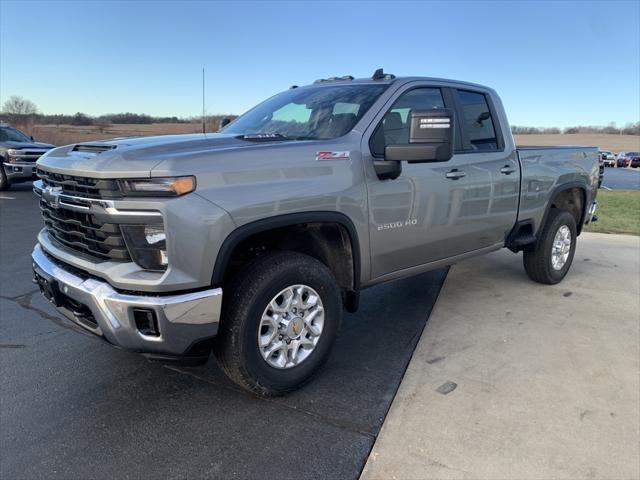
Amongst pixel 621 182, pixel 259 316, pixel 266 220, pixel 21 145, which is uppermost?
pixel 266 220

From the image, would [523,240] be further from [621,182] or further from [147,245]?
[621,182]

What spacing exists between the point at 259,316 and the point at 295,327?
12.4 inches

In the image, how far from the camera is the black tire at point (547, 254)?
5355 mm

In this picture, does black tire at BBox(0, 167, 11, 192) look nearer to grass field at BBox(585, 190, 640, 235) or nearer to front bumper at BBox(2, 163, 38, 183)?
front bumper at BBox(2, 163, 38, 183)

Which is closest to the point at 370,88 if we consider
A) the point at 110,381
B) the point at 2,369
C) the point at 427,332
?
the point at 427,332

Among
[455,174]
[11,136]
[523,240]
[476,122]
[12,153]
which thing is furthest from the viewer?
[11,136]

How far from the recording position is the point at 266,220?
2.76 m

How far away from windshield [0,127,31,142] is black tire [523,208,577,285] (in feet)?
48.5

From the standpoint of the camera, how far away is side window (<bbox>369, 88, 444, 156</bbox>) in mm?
3455

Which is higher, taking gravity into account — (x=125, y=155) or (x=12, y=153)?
(x=125, y=155)

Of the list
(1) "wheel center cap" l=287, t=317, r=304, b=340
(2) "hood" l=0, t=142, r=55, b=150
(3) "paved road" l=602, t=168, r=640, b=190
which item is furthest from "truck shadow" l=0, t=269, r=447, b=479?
(3) "paved road" l=602, t=168, r=640, b=190

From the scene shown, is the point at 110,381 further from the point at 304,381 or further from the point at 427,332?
the point at 427,332

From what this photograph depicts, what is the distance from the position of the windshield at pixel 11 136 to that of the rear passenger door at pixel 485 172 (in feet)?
47.3

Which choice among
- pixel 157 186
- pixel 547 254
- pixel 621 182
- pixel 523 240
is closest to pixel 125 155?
pixel 157 186
